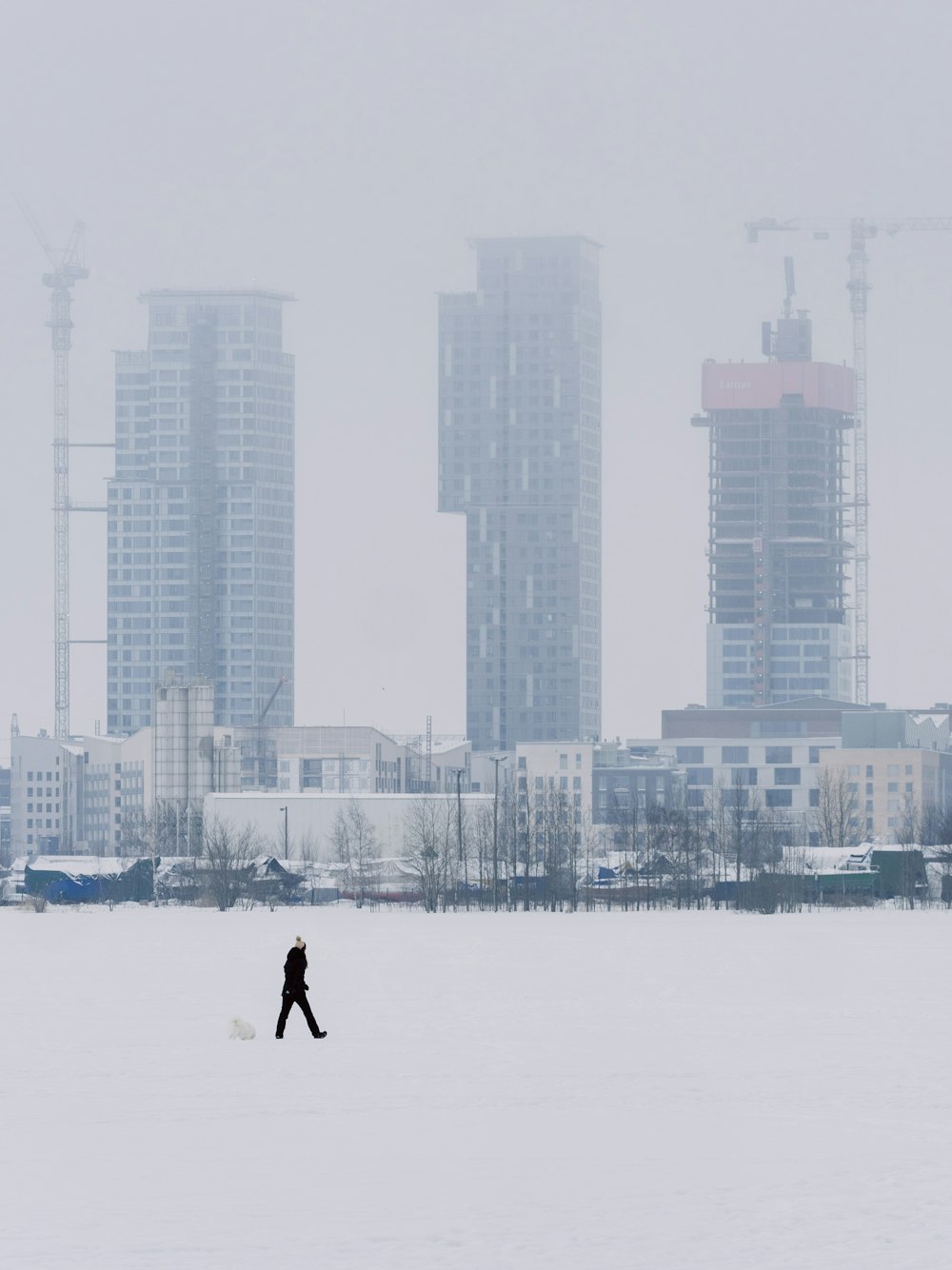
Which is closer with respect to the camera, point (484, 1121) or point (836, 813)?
point (484, 1121)

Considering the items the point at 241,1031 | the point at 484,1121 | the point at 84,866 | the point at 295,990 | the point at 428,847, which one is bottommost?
the point at 84,866

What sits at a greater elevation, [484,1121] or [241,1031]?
[241,1031]

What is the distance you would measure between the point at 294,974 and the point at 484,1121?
8200mm

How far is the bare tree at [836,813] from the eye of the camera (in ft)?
453

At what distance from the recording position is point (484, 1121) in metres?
22.8

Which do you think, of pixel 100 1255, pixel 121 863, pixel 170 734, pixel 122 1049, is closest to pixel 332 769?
pixel 170 734

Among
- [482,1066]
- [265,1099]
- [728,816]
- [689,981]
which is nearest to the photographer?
[265,1099]

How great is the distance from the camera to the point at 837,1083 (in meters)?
25.7

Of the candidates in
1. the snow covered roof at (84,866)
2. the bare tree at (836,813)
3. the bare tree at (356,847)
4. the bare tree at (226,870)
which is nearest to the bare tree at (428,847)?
the bare tree at (356,847)

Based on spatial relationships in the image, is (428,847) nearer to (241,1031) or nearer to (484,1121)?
(241,1031)

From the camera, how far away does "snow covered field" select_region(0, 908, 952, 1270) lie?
1719 centimetres

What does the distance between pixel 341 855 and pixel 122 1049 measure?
98.1 metres

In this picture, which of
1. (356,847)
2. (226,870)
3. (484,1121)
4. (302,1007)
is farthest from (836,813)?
(484,1121)

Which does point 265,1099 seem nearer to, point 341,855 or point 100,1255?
point 100,1255
